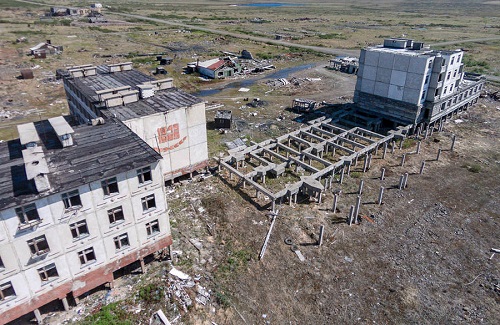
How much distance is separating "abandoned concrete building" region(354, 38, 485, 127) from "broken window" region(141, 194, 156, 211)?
32.6m

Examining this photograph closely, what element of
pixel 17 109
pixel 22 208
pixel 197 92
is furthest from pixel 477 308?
pixel 17 109

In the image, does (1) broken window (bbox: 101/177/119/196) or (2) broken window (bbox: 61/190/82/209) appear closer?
(2) broken window (bbox: 61/190/82/209)

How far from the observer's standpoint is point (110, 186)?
16984 millimetres

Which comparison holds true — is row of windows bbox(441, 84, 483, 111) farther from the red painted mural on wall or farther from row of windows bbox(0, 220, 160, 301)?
row of windows bbox(0, 220, 160, 301)

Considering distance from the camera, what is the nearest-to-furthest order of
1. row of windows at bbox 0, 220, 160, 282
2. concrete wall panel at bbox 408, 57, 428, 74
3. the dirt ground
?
row of windows at bbox 0, 220, 160, 282, the dirt ground, concrete wall panel at bbox 408, 57, 428, 74

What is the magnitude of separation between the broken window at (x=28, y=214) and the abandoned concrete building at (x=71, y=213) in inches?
1.7

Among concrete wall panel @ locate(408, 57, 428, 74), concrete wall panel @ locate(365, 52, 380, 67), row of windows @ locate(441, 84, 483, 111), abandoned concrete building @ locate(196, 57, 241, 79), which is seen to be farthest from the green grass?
abandoned concrete building @ locate(196, 57, 241, 79)

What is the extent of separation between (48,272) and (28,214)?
3.62 meters

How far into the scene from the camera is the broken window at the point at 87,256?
17239 mm

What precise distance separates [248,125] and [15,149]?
26466mm

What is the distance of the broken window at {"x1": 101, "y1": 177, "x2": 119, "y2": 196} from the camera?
54.7 feet

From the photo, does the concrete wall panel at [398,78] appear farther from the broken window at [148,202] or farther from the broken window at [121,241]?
the broken window at [121,241]

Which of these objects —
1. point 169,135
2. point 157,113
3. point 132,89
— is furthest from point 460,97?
point 132,89

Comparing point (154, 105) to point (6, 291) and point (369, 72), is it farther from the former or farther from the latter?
point (369, 72)
